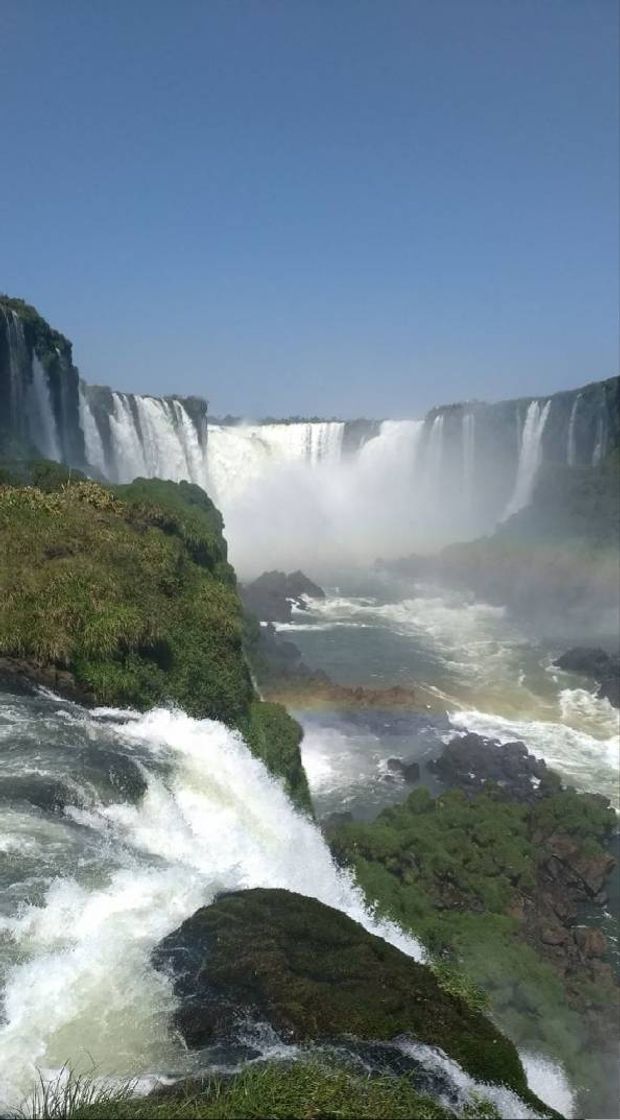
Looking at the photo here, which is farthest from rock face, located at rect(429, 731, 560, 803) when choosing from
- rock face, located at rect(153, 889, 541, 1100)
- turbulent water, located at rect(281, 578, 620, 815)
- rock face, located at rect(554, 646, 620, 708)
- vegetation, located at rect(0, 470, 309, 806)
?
rock face, located at rect(153, 889, 541, 1100)

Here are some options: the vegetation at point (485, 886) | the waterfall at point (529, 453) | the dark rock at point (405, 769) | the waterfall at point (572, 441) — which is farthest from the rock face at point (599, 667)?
the waterfall at point (529, 453)

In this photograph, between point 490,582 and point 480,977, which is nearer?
point 480,977

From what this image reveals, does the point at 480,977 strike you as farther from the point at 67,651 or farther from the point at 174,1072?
the point at 67,651

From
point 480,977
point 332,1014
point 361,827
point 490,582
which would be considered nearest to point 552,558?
point 490,582

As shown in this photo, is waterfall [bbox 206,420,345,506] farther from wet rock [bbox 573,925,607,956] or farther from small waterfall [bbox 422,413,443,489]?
wet rock [bbox 573,925,607,956]

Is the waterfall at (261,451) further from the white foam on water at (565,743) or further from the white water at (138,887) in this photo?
the white water at (138,887)

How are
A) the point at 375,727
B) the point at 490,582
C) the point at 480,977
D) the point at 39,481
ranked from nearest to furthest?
the point at 480,977
the point at 39,481
the point at 375,727
the point at 490,582

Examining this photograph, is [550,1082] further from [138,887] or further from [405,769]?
[405,769]
